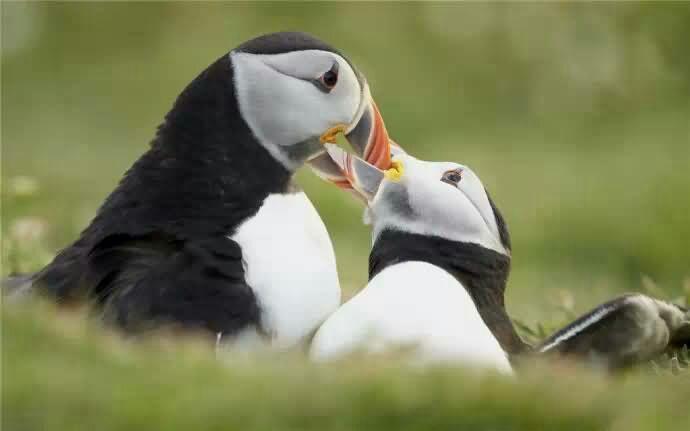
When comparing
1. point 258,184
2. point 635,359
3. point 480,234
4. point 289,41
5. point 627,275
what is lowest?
point 627,275

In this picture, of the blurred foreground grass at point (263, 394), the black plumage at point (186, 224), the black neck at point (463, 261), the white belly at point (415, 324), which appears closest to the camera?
the blurred foreground grass at point (263, 394)

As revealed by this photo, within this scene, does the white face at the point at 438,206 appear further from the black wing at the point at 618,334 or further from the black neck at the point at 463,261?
the black wing at the point at 618,334

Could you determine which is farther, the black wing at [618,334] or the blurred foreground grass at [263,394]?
the black wing at [618,334]

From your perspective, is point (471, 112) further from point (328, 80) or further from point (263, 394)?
point (263, 394)

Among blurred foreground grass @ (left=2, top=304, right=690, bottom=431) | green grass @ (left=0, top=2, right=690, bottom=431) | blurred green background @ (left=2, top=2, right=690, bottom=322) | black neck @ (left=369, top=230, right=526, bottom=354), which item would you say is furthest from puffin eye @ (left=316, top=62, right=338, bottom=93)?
blurred green background @ (left=2, top=2, right=690, bottom=322)

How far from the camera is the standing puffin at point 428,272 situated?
3.85m

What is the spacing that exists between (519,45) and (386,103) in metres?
1.26

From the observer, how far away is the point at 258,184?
423cm

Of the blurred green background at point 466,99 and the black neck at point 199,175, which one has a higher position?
the black neck at point 199,175

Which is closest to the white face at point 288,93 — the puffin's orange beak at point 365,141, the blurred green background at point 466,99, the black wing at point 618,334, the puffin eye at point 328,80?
the puffin eye at point 328,80

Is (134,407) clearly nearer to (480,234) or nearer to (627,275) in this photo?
(480,234)

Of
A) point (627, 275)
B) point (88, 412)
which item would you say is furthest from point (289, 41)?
point (627, 275)

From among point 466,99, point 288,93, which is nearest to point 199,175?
point 288,93

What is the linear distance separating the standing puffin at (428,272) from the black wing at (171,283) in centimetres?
27
